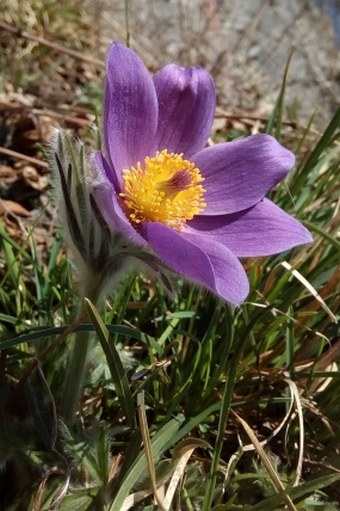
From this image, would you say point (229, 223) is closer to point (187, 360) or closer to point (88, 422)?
point (187, 360)

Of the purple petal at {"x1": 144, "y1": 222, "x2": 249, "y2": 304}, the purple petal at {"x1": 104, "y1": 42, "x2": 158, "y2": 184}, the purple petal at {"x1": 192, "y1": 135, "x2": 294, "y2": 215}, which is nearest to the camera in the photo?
the purple petal at {"x1": 144, "y1": 222, "x2": 249, "y2": 304}

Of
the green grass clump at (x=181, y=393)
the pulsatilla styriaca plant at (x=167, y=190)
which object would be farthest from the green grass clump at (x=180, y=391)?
the pulsatilla styriaca plant at (x=167, y=190)

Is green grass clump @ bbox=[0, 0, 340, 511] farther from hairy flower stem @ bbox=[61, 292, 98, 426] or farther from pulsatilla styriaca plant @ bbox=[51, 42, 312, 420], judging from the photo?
pulsatilla styriaca plant @ bbox=[51, 42, 312, 420]

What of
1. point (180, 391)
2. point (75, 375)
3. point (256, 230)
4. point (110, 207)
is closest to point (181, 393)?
point (180, 391)

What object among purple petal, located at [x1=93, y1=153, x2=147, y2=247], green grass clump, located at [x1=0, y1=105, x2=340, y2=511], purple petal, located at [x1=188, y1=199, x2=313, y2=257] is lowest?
green grass clump, located at [x1=0, y1=105, x2=340, y2=511]

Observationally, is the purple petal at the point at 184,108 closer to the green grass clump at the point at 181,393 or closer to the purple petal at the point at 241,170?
the purple petal at the point at 241,170

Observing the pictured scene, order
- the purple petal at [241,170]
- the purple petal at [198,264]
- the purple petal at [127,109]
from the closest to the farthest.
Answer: the purple petal at [198,264] < the purple petal at [127,109] < the purple petal at [241,170]

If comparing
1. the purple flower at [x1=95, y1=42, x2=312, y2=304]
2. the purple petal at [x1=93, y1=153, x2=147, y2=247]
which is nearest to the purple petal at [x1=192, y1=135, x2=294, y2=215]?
the purple flower at [x1=95, y1=42, x2=312, y2=304]
